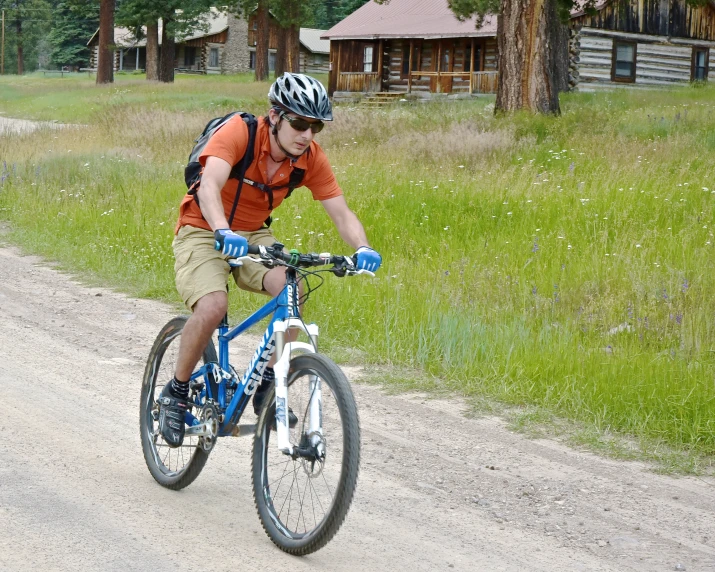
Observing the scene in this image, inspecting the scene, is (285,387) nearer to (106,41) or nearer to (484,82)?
(484,82)

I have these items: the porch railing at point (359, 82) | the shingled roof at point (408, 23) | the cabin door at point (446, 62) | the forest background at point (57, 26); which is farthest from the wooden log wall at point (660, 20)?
the forest background at point (57, 26)

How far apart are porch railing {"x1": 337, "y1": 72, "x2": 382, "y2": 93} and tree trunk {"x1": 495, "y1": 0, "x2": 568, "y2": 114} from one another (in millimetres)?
29613

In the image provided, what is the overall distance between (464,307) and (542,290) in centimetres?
81

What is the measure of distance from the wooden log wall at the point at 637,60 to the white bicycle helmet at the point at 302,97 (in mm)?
37422

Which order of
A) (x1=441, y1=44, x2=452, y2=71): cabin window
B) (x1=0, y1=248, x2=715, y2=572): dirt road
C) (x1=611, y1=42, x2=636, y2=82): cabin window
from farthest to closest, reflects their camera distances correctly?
(x1=441, y1=44, x2=452, y2=71): cabin window
(x1=611, y1=42, x2=636, y2=82): cabin window
(x1=0, y1=248, x2=715, y2=572): dirt road

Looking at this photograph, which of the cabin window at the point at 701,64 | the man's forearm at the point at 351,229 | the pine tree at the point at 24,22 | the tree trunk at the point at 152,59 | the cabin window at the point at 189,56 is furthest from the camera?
the pine tree at the point at 24,22

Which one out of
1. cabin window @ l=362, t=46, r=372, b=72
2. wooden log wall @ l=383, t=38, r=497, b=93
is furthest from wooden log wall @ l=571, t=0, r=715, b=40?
cabin window @ l=362, t=46, r=372, b=72

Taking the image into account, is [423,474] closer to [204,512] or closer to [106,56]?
[204,512]

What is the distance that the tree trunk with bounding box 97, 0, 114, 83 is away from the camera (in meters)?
52.4

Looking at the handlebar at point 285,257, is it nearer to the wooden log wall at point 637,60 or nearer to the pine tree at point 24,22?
the wooden log wall at point 637,60

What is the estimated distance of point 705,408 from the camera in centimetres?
618

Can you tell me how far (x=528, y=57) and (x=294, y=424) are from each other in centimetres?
1647

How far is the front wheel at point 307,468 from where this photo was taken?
13.0 feet

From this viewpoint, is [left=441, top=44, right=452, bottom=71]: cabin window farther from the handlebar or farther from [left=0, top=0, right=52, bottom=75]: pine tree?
[left=0, top=0, right=52, bottom=75]: pine tree
